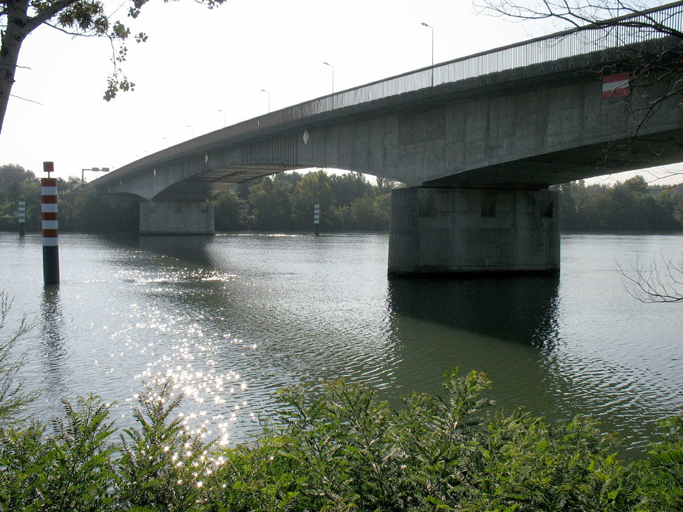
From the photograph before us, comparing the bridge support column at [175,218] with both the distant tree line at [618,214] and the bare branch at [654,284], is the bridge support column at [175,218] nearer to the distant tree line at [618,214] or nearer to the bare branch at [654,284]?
the bare branch at [654,284]

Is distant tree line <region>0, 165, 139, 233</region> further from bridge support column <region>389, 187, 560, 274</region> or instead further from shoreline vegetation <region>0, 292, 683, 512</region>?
shoreline vegetation <region>0, 292, 683, 512</region>

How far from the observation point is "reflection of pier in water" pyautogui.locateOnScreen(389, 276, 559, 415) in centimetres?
982

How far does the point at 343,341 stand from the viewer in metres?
12.9

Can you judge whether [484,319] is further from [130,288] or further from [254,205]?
[254,205]

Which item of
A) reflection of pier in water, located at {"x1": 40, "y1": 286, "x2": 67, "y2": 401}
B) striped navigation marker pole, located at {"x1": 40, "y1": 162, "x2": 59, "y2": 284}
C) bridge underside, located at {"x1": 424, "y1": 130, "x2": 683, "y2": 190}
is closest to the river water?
reflection of pier in water, located at {"x1": 40, "y1": 286, "x2": 67, "y2": 401}

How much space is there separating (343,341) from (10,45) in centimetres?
866

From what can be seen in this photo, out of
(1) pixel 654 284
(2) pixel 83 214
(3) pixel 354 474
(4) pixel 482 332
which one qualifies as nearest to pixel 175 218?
(2) pixel 83 214

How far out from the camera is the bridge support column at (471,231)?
25828mm

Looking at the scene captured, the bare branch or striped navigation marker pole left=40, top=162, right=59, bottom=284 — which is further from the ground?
striped navigation marker pole left=40, top=162, right=59, bottom=284

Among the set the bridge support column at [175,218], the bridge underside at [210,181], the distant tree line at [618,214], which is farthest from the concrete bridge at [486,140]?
the distant tree line at [618,214]

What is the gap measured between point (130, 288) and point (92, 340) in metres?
9.21

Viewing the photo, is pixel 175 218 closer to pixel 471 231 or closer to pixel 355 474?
pixel 471 231

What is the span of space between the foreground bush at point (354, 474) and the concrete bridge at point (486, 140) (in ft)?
44.6

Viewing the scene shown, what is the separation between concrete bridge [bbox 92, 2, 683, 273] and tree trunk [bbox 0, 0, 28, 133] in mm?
13874
